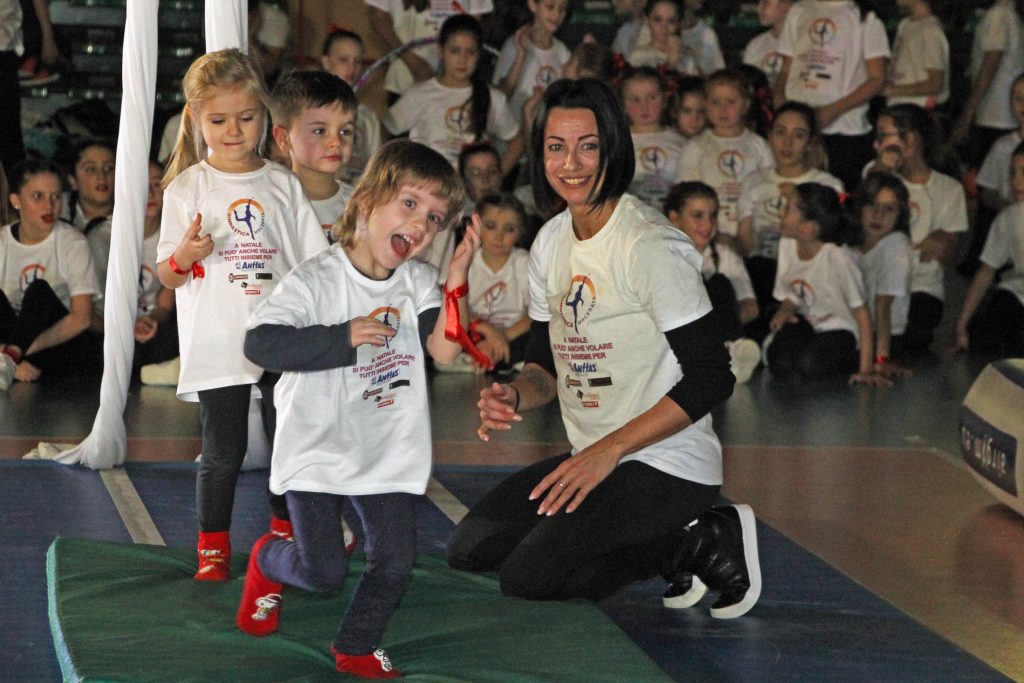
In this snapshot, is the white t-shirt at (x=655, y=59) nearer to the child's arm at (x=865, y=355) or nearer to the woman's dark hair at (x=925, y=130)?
the woman's dark hair at (x=925, y=130)

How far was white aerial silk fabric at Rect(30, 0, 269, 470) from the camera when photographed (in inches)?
163

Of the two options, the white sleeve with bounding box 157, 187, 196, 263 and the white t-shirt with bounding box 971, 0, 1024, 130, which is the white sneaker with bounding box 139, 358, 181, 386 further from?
the white t-shirt with bounding box 971, 0, 1024, 130

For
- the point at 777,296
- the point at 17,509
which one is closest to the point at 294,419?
the point at 17,509

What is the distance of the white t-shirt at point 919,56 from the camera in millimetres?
8273

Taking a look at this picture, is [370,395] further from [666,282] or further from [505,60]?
[505,60]

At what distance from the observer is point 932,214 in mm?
7820

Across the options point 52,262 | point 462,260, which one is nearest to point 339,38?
point 52,262

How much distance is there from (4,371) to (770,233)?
390 cm

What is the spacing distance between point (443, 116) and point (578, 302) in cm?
448

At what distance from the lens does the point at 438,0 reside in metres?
8.14

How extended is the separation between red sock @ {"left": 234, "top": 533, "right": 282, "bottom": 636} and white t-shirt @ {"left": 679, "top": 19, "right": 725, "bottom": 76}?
234 inches

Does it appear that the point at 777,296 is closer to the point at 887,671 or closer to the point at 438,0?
the point at 438,0

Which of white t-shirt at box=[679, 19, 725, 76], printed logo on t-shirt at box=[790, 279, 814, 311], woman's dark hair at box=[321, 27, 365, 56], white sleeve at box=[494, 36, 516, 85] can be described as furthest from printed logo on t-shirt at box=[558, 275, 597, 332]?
white t-shirt at box=[679, 19, 725, 76]

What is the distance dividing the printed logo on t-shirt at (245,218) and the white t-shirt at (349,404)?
0.70m
